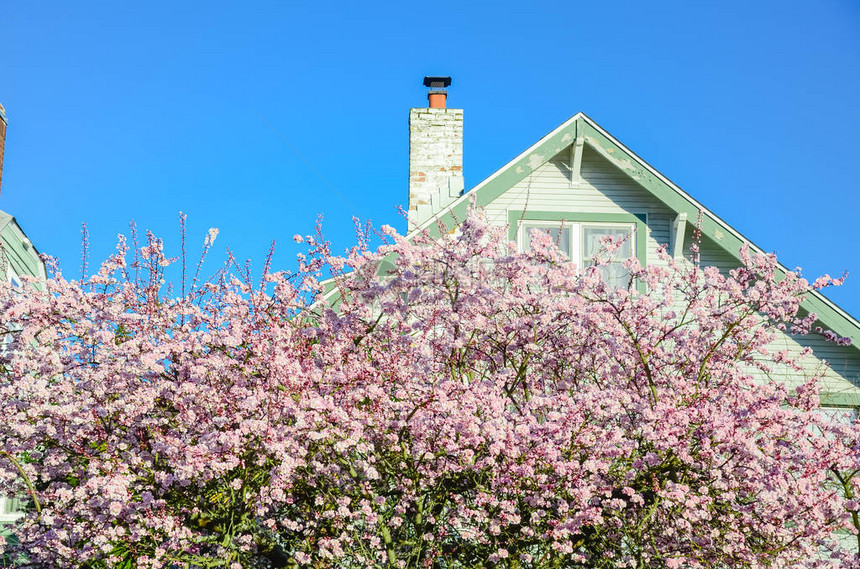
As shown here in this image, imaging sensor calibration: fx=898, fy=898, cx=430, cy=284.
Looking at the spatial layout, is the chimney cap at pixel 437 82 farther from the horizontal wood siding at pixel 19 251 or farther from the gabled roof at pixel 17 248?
the horizontal wood siding at pixel 19 251

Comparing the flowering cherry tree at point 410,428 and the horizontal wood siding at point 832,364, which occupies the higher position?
the horizontal wood siding at point 832,364

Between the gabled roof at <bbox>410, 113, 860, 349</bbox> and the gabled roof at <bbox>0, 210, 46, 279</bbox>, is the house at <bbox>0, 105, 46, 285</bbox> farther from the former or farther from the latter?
the gabled roof at <bbox>410, 113, 860, 349</bbox>

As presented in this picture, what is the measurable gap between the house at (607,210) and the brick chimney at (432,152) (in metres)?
0.71

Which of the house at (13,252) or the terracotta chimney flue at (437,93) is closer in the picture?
the house at (13,252)

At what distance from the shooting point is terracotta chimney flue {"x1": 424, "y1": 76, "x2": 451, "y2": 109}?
16344 mm

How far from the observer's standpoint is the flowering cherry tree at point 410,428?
7.62 metres

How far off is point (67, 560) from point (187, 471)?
207cm

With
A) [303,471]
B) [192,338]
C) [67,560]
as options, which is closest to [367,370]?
[303,471]

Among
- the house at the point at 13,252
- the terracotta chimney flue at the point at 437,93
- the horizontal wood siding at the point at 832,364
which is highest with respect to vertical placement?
the terracotta chimney flue at the point at 437,93

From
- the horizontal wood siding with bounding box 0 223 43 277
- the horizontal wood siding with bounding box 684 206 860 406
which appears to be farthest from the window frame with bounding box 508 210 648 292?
the horizontal wood siding with bounding box 0 223 43 277

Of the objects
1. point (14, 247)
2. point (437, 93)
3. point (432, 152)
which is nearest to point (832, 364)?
point (432, 152)

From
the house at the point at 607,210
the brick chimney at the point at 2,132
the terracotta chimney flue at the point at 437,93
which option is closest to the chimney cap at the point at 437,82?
the terracotta chimney flue at the point at 437,93

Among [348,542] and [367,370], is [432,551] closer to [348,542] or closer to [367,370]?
[348,542]

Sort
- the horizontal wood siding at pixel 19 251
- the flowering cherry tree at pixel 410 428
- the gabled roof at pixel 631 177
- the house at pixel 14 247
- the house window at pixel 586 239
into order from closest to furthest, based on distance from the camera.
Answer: the flowering cherry tree at pixel 410 428 → the gabled roof at pixel 631 177 → the house window at pixel 586 239 → the house at pixel 14 247 → the horizontal wood siding at pixel 19 251
